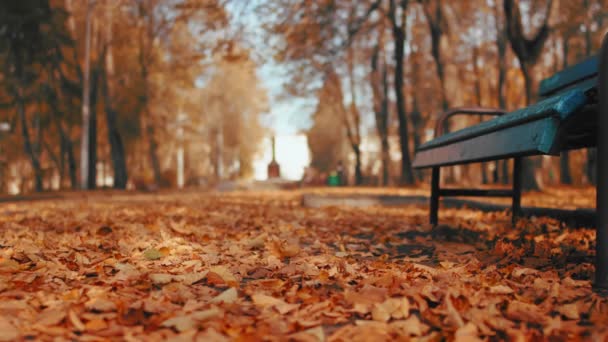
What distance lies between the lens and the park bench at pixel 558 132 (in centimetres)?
215

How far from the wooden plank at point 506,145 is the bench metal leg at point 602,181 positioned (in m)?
0.17

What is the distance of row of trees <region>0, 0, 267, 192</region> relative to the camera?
17.4m

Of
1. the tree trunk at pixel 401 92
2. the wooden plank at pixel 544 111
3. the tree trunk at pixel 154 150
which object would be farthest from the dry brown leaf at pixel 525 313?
the tree trunk at pixel 154 150

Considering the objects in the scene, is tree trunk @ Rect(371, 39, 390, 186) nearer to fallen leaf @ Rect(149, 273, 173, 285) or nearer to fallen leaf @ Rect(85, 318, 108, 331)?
fallen leaf @ Rect(149, 273, 173, 285)

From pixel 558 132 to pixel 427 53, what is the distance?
71.6ft

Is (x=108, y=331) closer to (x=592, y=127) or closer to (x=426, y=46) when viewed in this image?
(x=592, y=127)

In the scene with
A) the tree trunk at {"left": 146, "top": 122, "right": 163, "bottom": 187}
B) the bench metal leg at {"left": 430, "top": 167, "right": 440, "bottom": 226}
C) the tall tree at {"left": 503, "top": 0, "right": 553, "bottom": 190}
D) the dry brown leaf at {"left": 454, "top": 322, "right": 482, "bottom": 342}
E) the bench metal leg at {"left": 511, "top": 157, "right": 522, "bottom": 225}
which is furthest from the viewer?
the tree trunk at {"left": 146, "top": 122, "right": 163, "bottom": 187}

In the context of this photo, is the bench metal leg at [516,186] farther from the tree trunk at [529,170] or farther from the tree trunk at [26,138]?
the tree trunk at [26,138]

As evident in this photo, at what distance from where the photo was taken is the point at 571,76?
3.77m

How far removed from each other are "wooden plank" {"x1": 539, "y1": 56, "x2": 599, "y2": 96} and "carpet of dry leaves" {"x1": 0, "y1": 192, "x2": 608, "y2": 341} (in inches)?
45.6

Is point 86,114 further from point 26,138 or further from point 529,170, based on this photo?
point 529,170

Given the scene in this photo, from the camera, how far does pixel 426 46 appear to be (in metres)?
23.6

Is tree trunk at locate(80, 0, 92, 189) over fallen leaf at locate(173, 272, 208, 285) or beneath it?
over

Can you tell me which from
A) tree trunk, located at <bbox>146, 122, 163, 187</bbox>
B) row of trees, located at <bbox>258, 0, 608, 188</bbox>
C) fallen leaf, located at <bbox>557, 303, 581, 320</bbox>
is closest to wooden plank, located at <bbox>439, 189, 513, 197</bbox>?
fallen leaf, located at <bbox>557, 303, 581, 320</bbox>
